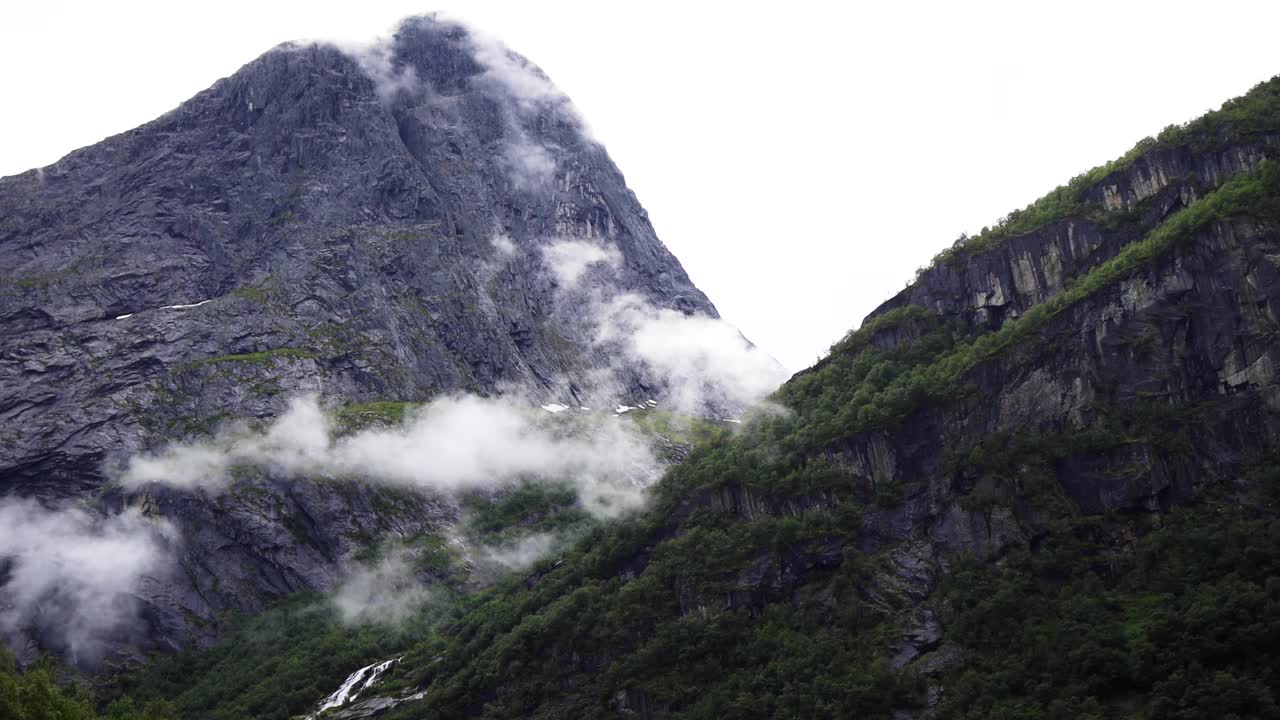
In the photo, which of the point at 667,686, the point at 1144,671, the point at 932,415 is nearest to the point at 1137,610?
the point at 1144,671

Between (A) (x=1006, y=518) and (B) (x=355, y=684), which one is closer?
(A) (x=1006, y=518)

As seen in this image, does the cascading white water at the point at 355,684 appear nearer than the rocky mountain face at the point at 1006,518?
No

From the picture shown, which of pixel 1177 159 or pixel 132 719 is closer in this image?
pixel 132 719

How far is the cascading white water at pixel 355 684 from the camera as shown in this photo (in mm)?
158250

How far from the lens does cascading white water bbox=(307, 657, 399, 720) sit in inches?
6230

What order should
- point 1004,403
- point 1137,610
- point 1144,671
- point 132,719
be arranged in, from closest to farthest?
point 1144,671, point 1137,610, point 132,719, point 1004,403

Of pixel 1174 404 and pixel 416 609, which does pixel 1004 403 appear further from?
pixel 416 609

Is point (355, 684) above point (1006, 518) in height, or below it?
below

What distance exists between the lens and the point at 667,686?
12788 centimetres

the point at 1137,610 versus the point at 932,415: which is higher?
the point at 932,415

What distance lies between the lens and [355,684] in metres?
162

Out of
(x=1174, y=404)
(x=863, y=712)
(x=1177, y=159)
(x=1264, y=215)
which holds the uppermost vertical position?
(x=1177, y=159)

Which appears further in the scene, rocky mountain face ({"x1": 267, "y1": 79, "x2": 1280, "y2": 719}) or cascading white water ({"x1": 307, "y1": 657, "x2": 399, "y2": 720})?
cascading white water ({"x1": 307, "y1": 657, "x2": 399, "y2": 720})

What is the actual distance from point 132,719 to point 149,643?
6573cm
